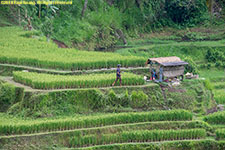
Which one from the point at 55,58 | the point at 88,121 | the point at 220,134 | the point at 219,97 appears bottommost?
the point at 220,134

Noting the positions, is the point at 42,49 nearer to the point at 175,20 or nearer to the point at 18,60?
the point at 18,60

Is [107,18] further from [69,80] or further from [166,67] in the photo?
[69,80]

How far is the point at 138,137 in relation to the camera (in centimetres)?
1859

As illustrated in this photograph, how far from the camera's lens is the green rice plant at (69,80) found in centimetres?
2005

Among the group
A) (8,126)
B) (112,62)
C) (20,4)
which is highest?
(20,4)

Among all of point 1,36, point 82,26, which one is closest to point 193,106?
point 1,36

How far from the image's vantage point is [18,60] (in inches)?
891

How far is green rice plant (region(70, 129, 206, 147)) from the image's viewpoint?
59.7 ft

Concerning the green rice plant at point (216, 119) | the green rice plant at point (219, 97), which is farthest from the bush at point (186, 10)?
the green rice plant at point (216, 119)

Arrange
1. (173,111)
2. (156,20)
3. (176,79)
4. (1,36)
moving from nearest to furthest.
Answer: (173,111) → (176,79) → (1,36) → (156,20)

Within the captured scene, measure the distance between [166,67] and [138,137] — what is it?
4408 millimetres

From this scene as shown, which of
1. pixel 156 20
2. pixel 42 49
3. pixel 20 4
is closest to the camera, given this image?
pixel 42 49

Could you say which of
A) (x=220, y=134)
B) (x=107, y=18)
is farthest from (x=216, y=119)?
(x=107, y=18)

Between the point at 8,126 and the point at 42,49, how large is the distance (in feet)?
25.4
